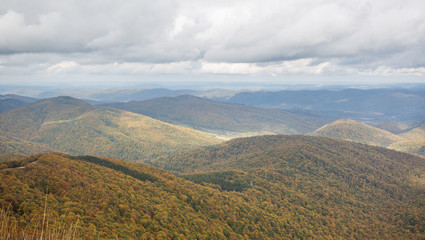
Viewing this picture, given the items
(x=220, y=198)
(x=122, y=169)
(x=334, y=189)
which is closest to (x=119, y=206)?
(x=122, y=169)

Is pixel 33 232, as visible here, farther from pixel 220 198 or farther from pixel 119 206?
pixel 220 198

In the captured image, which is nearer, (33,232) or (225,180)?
(33,232)

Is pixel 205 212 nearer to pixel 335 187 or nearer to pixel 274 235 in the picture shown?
pixel 274 235

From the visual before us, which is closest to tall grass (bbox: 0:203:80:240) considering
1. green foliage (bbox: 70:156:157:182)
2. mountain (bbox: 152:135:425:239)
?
green foliage (bbox: 70:156:157:182)

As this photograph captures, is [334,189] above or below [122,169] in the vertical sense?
below

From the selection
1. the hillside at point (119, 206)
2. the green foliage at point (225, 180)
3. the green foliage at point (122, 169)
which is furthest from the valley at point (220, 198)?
the green foliage at point (225, 180)

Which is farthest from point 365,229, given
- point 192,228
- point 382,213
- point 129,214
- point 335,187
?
point 129,214

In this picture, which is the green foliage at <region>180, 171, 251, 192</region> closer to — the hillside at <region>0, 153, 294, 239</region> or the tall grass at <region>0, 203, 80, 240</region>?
the hillside at <region>0, 153, 294, 239</region>
